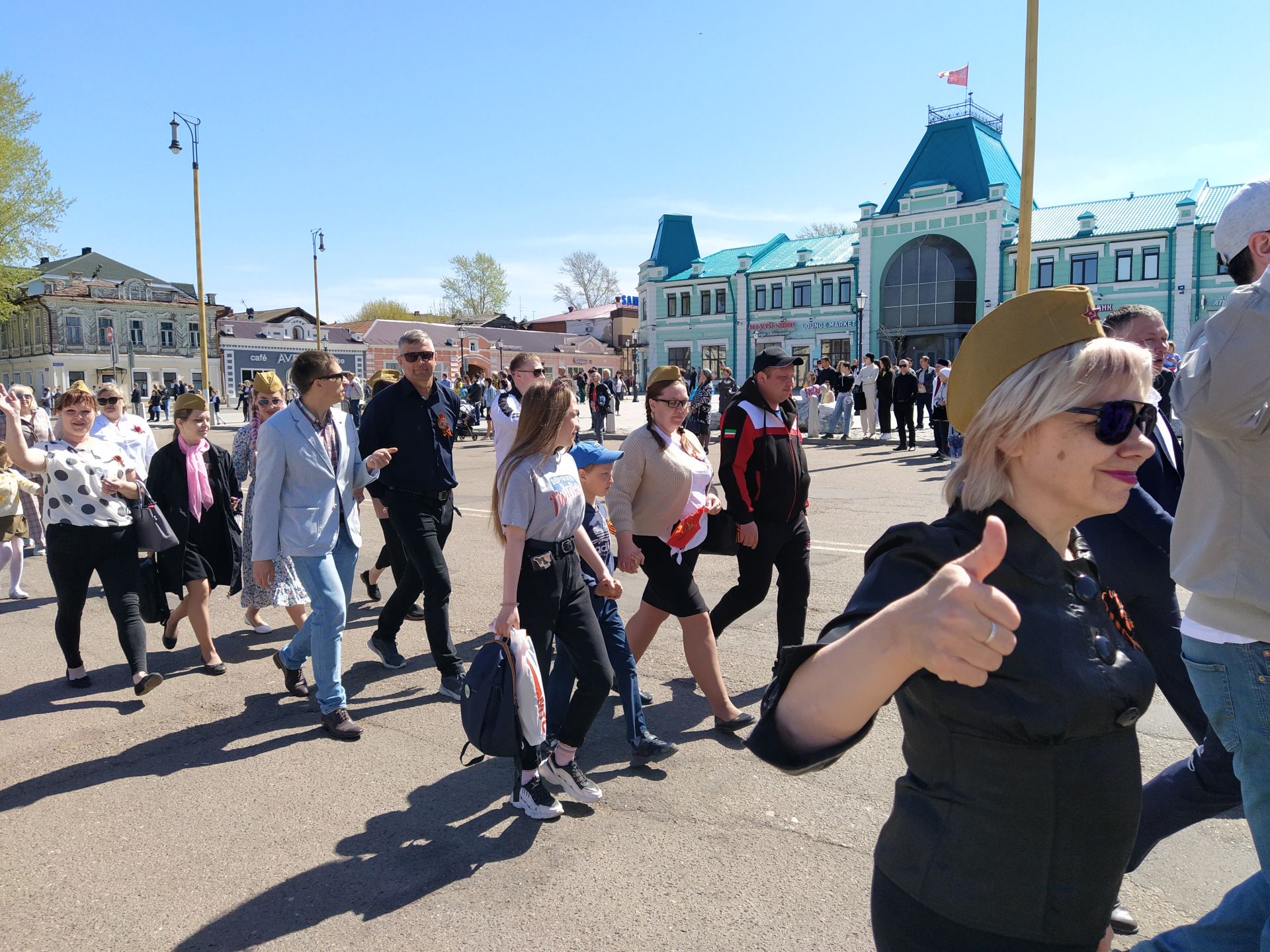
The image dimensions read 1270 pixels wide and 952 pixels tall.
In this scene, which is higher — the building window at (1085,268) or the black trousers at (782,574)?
the building window at (1085,268)

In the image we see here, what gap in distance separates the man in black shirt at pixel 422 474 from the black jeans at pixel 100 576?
4.75 ft

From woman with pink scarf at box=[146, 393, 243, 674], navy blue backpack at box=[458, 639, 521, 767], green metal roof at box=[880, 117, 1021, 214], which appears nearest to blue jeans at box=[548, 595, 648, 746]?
navy blue backpack at box=[458, 639, 521, 767]

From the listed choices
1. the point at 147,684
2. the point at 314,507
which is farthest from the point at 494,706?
the point at 147,684

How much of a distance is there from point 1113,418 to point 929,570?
44cm

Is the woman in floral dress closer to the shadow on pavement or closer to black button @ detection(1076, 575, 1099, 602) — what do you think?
the shadow on pavement

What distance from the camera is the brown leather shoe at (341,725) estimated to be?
4484 mm

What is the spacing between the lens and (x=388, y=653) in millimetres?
5652

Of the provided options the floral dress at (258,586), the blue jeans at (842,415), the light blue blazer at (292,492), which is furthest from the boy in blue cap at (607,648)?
the blue jeans at (842,415)

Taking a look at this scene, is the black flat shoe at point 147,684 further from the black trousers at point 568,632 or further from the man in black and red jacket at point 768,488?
the man in black and red jacket at point 768,488

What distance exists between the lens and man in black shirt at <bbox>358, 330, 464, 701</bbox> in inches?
201

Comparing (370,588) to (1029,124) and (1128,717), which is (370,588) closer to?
(1128,717)

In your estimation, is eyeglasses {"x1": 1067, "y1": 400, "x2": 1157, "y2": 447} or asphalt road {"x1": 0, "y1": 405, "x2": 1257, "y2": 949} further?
asphalt road {"x1": 0, "y1": 405, "x2": 1257, "y2": 949}

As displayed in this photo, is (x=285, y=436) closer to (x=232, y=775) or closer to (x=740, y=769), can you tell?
(x=232, y=775)

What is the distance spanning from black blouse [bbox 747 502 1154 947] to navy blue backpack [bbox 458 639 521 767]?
2.18m
